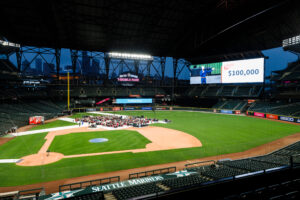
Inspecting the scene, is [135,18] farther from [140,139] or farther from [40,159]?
[40,159]

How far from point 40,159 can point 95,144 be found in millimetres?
6670

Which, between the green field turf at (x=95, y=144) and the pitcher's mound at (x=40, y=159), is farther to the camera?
the green field turf at (x=95, y=144)

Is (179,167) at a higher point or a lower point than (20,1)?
lower

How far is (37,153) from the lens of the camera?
789 inches

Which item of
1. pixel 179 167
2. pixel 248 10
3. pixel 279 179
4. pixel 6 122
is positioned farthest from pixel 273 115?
pixel 6 122

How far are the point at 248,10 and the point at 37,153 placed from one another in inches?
1792

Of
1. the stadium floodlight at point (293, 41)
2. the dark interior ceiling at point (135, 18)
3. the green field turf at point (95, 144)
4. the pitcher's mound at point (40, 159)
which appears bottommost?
the pitcher's mound at point (40, 159)

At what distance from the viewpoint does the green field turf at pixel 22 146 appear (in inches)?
779

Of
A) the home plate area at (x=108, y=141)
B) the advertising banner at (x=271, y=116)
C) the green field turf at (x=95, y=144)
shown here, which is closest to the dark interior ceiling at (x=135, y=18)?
the home plate area at (x=108, y=141)

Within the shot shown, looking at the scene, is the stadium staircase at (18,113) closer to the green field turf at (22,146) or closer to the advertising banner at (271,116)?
the green field turf at (22,146)

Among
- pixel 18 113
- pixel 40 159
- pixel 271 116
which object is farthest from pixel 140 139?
pixel 271 116

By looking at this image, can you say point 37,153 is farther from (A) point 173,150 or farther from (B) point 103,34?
(B) point 103,34

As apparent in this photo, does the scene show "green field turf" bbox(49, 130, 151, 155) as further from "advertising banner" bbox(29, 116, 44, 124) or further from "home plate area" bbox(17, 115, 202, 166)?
"advertising banner" bbox(29, 116, 44, 124)

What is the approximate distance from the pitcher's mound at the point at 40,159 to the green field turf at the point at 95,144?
127 cm
